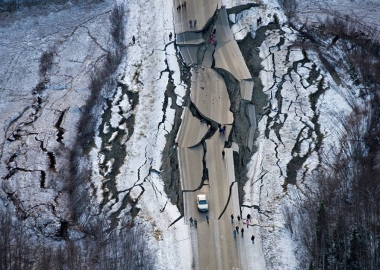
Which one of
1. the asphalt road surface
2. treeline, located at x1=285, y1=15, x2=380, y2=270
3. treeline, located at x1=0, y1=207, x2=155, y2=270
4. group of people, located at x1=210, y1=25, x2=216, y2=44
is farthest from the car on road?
group of people, located at x1=210, y1=25, x2=216, y2=44

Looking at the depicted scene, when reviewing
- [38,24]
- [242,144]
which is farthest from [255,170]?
[38,24]

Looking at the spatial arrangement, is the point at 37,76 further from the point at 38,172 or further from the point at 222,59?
the point at 222,59

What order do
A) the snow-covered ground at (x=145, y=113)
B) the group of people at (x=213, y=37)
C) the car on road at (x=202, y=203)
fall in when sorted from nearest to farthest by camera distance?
the car on road at (x=202, y=203) < the snow-covered ground at (x=145, y=113) < the group of people at (x=213, y=37)

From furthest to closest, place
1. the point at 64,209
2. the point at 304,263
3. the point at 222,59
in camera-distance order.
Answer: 1. the point at 222,59
2. the point at 64,209
3. the point at 304,263

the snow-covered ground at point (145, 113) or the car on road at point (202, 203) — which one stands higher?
the snow-covered ground at point (145, 113)

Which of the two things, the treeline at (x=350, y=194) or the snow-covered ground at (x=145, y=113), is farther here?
the snow-covered ground at (x=145, y=113)

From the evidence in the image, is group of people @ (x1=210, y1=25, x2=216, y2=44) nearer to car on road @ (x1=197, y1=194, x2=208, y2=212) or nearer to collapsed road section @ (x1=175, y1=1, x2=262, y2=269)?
collapsed road section @ (x1=175, y1=1, x2=262, y2=269)

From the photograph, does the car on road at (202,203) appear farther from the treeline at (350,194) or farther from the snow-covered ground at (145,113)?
the treeline at (350,194)

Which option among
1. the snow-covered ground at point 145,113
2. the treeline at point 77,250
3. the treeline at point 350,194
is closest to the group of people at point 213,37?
the snow-covered ground at point 145,113
